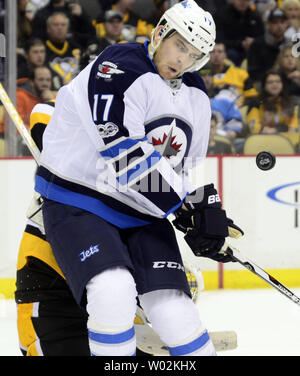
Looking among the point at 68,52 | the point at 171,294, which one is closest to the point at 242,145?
the point at 68,52

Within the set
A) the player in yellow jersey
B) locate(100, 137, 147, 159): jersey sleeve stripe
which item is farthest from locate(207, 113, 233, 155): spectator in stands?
locate(100, 137, 147, 159): jersey sleeve stripe

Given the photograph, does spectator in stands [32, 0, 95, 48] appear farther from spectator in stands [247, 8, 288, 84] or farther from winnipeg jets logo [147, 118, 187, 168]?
winnipeg jets logo [147, 118, 187, 168]

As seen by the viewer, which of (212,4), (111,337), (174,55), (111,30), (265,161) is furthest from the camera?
(212,4)

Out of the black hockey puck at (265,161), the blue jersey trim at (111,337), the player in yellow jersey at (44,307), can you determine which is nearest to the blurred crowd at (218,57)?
the player in yellow jersey at (44,307)

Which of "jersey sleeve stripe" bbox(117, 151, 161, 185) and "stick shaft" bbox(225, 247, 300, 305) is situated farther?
"stick shaft" bbox(225, 247, 300, 305)

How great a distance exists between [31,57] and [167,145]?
7.20 feet

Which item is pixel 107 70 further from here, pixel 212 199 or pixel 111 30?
pixel 111 30

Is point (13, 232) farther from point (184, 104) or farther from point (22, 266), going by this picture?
point (184, 104)

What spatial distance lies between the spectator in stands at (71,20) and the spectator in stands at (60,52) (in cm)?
2

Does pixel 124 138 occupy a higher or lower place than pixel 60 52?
lower

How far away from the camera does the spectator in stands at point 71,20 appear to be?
392 centimetres

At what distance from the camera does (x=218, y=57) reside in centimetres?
404

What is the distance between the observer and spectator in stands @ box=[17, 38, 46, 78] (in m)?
3.76

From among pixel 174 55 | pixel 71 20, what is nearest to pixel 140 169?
pixel 174 55
